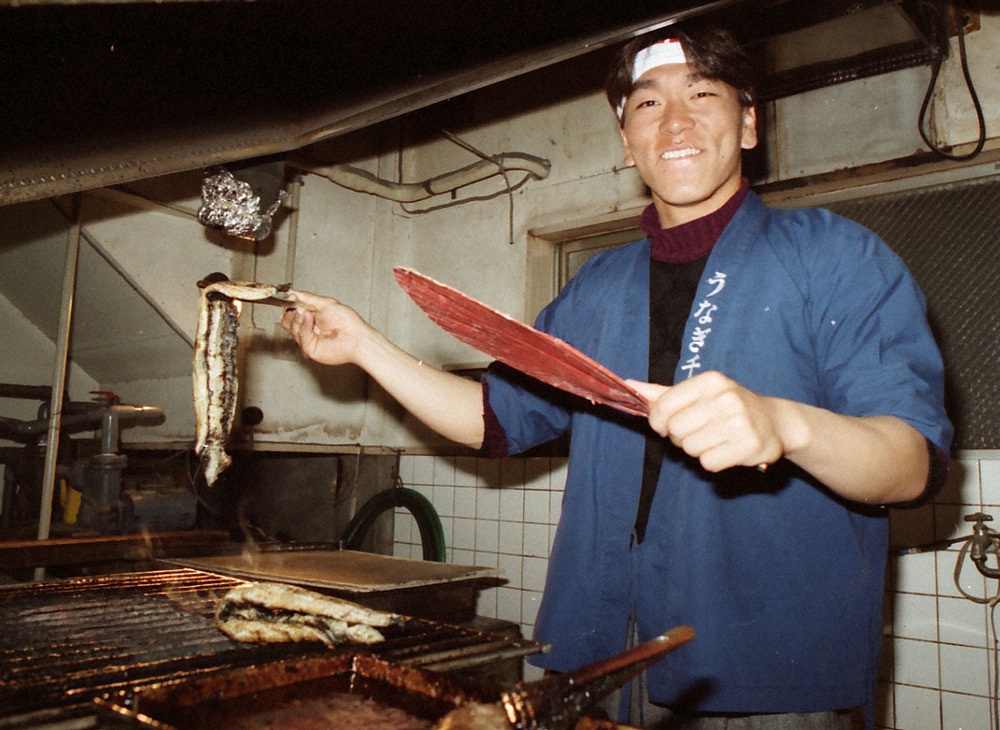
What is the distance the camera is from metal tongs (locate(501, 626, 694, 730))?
3.05 feet

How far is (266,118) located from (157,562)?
211 cm

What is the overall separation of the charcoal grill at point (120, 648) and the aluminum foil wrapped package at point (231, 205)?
2.19 m

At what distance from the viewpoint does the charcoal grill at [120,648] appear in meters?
1.18

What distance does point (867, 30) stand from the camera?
2.88 m

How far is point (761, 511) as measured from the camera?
4.84 ft

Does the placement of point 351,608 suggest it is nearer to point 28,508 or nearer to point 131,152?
point 131,152

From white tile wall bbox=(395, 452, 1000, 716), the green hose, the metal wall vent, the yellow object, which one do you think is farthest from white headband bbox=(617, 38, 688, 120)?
the yellow object

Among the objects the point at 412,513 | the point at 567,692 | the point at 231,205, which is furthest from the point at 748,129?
the point at 412,513

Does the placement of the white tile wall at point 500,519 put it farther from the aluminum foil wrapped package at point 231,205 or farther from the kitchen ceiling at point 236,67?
the kitchen ceiling at point 236,67

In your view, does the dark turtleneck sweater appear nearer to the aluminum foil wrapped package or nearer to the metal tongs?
the metal tongs

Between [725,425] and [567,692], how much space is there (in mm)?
458

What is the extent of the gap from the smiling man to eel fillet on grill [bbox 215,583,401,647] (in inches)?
18.3

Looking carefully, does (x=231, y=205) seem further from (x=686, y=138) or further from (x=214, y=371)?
(x=686, y=138)

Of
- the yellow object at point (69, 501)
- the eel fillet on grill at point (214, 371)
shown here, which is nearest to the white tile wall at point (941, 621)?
the eel fillet on grill at point (214, 371)
